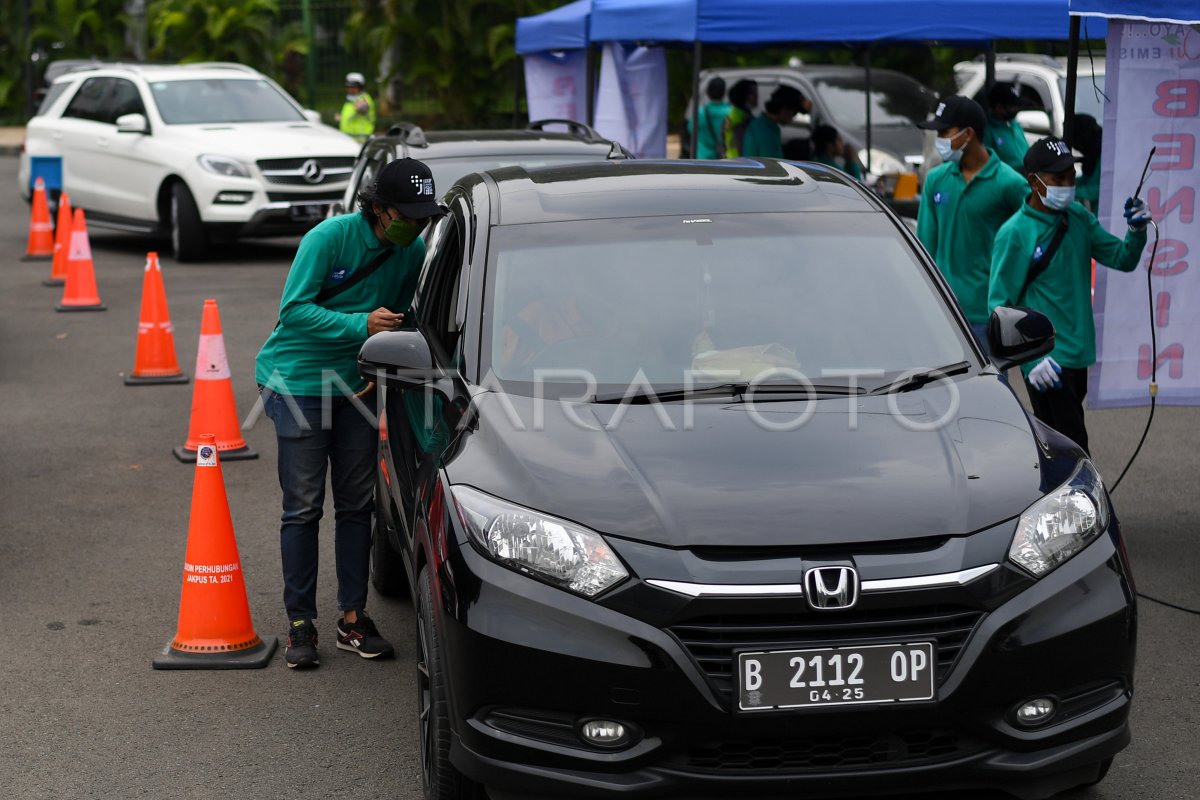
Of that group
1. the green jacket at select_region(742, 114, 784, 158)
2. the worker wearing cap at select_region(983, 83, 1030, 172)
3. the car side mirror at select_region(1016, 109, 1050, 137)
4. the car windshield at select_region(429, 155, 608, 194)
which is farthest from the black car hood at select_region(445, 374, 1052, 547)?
the car side mirror at select_region(1016, 109, 1050, 137)

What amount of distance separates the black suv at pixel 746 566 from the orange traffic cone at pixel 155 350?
680cm

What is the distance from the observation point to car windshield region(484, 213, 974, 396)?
4.73 m

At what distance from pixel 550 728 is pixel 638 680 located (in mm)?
256

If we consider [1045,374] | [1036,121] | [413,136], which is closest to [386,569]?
[1045,374]

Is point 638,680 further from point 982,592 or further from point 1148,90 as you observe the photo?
point 1148,90

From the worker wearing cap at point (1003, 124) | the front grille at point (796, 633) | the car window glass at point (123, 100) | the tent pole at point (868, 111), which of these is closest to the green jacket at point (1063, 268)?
the front grille at point (796, 633)

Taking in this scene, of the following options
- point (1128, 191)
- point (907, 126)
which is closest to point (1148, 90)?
point (1128, 191)

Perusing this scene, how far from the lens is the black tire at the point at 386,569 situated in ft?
21.6

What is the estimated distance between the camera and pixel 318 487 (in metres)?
5.75

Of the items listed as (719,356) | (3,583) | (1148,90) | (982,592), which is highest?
(1148,90)

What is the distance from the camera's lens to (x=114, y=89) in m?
18.6

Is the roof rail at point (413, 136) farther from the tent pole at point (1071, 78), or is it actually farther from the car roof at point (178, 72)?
the car roof at point (178, 72)

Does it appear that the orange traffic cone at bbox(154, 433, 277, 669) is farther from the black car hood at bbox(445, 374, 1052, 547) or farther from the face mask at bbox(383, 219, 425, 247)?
the black car hood at bbox(445, 374, 1052, 547)

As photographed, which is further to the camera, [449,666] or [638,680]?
[449,666]
